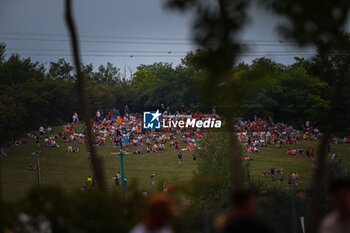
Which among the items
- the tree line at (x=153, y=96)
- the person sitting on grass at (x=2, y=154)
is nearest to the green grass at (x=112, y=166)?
the person sitting on grass at (x=2, y=154)

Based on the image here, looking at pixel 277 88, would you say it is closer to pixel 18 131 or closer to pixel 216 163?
pixel 18 131

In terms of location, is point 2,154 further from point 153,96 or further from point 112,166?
point 153,96

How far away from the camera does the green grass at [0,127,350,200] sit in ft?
Answer: 132

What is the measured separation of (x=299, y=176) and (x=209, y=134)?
45.2 ft

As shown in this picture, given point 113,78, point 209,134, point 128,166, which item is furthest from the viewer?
point 113,78

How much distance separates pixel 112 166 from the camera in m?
47.5

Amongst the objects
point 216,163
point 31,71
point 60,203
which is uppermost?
point 31,71

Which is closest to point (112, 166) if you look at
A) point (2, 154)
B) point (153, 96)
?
point (2, 154)

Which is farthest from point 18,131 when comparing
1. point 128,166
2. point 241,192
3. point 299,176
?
point 241,192

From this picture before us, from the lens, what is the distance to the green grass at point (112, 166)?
40.1m

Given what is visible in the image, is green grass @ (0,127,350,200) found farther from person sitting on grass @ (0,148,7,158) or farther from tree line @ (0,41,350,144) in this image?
tree line @ (0,41,350,144)

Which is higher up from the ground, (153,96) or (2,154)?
(153,96)

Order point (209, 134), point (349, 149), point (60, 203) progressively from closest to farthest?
point (60, 203)
point (209, 134)
point (349, 149)

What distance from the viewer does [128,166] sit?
46.9 metres
